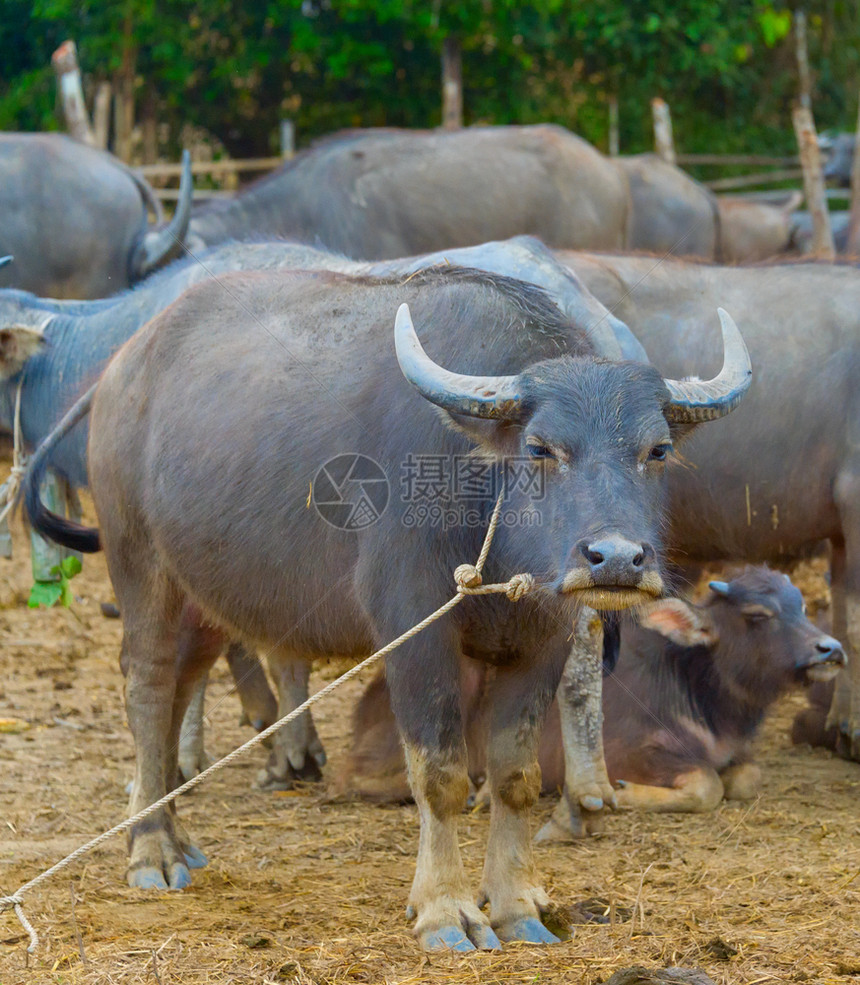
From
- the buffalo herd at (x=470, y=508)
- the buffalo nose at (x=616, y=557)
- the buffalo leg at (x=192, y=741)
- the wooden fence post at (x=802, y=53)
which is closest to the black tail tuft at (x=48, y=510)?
the buffalo herd at (x=470, y=508)

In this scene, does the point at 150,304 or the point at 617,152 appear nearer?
the point at 150,304

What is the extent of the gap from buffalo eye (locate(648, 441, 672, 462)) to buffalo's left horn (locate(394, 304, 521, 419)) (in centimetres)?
42

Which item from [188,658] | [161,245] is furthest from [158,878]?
[161,245]

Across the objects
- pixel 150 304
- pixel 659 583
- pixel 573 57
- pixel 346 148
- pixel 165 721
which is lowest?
pixel 165 721

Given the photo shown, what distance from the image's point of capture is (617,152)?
1789 cm

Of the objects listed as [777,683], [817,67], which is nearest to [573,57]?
[817,67]

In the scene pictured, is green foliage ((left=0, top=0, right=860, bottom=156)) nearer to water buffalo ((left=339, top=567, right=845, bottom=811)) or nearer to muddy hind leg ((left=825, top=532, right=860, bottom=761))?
muddy hind leg ((left=825, top=532, right=860, bottom=761))

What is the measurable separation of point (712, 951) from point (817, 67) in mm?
18049

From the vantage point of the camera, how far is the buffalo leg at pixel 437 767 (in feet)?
12.5

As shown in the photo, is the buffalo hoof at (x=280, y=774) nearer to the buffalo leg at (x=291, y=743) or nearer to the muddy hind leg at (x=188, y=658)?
the buffalo leg at (x=291, y=743)

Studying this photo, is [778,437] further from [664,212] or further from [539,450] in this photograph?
[664,212]

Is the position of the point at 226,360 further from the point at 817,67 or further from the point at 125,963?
the point at 817,67

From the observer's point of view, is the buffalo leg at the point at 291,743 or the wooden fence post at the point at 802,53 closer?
the buffalo leg at the point at 291,743

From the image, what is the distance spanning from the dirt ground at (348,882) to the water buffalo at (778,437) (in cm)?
113
